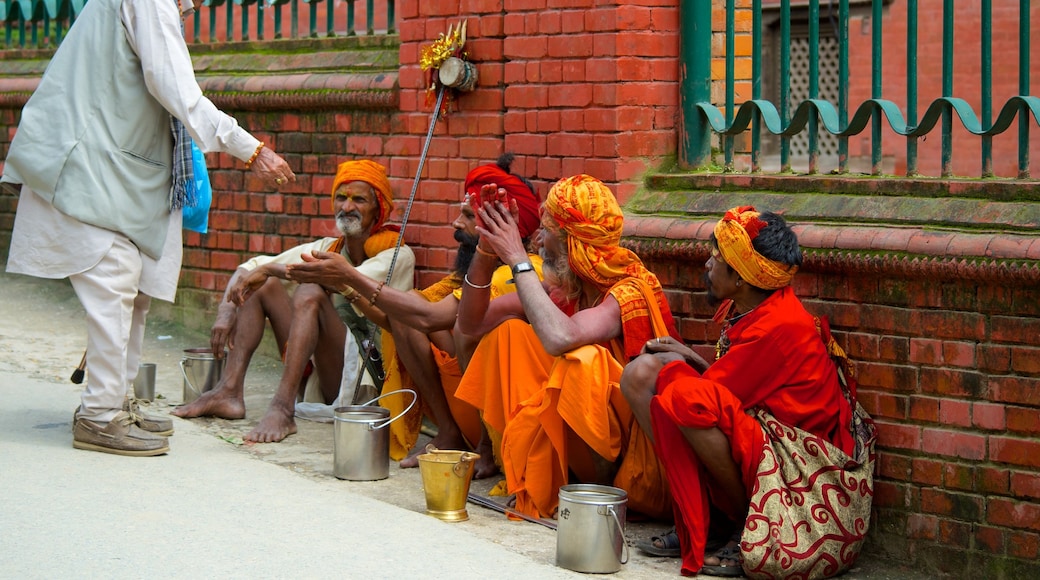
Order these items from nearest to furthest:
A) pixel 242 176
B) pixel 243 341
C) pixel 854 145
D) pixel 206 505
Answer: pixel 206 505, pixel 243 341, pixel 242 176, pixel 854 145

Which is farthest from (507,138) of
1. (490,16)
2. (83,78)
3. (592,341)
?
(83,78)

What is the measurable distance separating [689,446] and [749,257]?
0.66 metres

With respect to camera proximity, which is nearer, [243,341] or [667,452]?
[667,452]

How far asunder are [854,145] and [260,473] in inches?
514

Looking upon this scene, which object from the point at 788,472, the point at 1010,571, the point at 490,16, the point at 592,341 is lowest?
the point at 1010,571

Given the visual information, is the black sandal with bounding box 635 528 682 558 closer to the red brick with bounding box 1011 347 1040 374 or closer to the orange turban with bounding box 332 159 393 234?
the red brick with bounding box 1011 347 1040 374

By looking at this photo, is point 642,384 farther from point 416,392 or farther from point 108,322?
point 108,322

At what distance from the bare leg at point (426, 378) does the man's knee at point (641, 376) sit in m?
1.30

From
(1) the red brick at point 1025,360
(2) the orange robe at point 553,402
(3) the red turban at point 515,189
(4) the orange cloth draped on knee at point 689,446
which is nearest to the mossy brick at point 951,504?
(1) the red brick at point 1025,360

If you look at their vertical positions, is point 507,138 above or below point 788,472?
above

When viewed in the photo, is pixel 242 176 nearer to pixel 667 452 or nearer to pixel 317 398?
pixel 317 398

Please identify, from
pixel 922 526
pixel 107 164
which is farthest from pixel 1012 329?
pixel 107 164

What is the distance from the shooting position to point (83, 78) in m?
5.05

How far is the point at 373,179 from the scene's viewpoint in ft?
20.3
